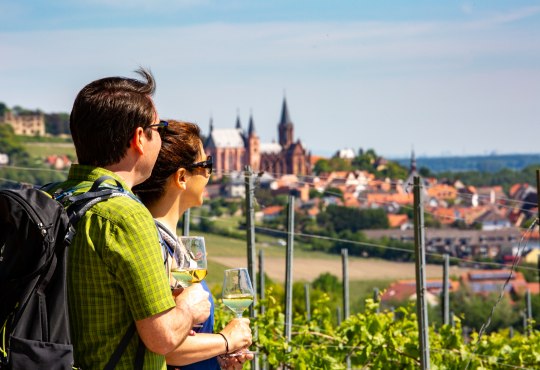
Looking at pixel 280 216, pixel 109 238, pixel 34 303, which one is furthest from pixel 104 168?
pixel 280 216

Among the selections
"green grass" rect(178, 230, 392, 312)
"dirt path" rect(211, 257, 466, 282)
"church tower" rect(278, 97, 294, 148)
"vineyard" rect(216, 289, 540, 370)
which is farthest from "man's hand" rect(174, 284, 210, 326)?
"church tower" rect(278, 97, 294, 148)

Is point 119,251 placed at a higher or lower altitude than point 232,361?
higher

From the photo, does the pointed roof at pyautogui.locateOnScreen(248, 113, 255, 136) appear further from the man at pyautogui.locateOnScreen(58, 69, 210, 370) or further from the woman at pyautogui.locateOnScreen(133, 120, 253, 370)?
the man at pyautogui.locateOnScreen(58, 69, 210, 370)

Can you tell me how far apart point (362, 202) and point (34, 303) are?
9932 centimetres

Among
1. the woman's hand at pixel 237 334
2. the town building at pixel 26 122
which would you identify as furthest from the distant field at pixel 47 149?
the woman's hand at pixel 237 334

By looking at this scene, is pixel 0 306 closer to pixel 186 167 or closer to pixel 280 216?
pixel 186 167

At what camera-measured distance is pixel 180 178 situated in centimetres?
223

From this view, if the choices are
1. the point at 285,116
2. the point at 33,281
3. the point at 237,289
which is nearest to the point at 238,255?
the point at 237,289

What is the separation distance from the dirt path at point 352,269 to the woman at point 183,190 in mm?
58550

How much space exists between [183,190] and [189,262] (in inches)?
6.5

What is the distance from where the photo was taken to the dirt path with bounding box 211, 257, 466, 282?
66.6 metres

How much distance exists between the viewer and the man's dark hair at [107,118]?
1.86 metres

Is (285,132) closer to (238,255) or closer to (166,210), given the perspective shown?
(238,255)

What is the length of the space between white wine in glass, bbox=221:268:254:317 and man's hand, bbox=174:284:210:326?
28 centimetres
